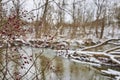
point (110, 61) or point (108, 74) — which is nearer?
point (108, 74)

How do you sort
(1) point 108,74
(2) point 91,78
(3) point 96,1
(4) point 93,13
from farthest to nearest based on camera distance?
(4) point 93,13 → (3) point 96,1 → (1) point 108,74 → (2) point 91,78

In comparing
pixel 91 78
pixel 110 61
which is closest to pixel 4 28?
pixel 91 78

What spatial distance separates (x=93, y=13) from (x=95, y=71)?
35426 mm

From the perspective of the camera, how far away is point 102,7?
41.4 m

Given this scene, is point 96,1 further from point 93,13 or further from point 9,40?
point 9,40

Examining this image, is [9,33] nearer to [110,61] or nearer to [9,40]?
[9,40]

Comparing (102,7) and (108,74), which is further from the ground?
(102,7)

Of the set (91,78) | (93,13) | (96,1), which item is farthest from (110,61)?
(93,13)

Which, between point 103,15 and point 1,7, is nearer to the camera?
point 1,7

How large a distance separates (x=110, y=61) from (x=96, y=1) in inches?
1057

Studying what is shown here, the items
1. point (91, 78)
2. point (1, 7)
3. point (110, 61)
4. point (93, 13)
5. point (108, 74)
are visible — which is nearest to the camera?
point (1, 7)

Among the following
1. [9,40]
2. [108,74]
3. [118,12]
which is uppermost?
[118,12]

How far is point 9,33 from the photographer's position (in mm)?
3480

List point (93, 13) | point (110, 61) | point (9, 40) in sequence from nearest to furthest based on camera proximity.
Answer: point (9, 40)
point (110, 61)
point (93, 13)
